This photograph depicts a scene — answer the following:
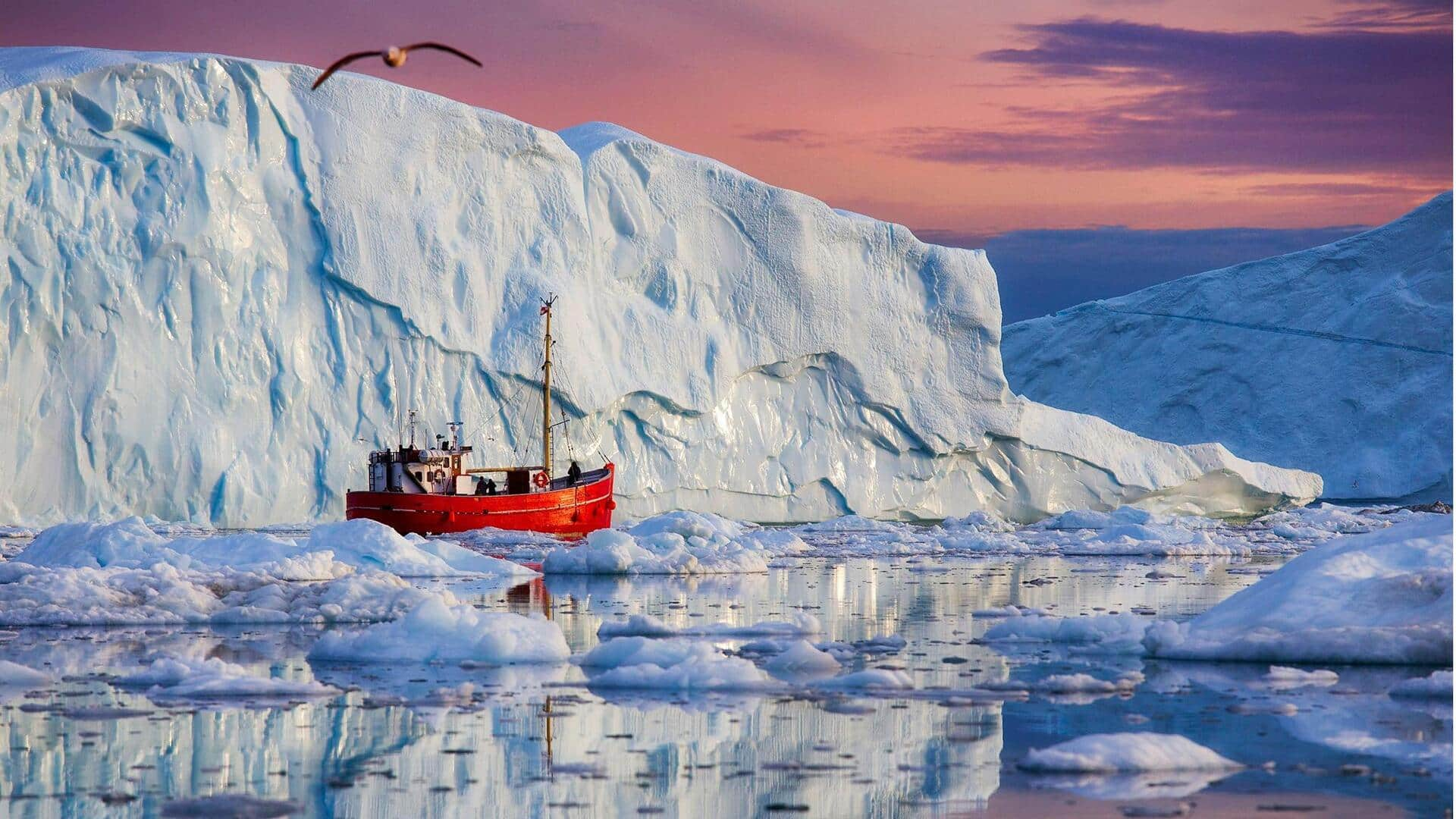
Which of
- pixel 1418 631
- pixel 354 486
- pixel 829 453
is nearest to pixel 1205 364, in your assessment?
pixel 829 453

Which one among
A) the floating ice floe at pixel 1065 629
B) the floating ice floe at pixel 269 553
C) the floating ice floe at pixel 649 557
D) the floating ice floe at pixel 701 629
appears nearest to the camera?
the floating ice floe at pixel 1065 629

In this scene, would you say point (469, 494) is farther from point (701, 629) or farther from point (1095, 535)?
point (701, 629)

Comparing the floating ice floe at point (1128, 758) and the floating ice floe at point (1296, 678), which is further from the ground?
the floating ice floe at point (1296, 678)

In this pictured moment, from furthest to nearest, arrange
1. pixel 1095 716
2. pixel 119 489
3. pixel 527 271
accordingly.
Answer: pixel 527 271
pixel 119 489
pixel 1095 716

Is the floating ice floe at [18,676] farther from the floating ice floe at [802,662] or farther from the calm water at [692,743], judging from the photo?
the floating ice floe at [802,662]

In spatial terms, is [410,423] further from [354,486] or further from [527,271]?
[527,271]

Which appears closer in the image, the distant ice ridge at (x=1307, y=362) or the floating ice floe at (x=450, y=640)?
the floating ice floe at (x=450, y=640)

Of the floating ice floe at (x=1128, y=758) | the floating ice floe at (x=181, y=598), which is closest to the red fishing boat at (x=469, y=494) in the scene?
the floating ice floe at (x=181, y=598)
